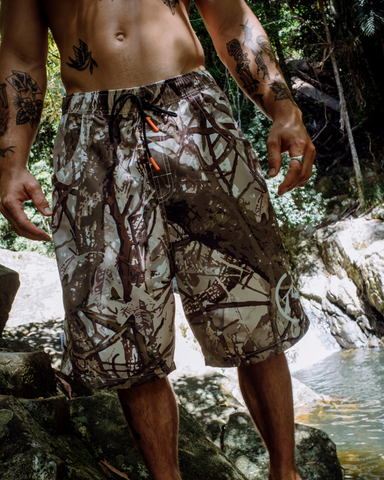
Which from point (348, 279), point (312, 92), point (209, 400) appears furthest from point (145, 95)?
point (312, 92)

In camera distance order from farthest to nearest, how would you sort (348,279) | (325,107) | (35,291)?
(325,107) < (348,279) < (35,291)

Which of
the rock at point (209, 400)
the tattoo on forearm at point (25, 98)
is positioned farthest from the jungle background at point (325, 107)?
the tattoo on forearm at point (25, 98)

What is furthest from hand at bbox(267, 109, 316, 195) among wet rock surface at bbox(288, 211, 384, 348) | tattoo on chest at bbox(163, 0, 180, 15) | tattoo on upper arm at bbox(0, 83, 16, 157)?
wet rock surface at bbox(288, 211, 384, 348)

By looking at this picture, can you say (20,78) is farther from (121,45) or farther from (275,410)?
(275,410)

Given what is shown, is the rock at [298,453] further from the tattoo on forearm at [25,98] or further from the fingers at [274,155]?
the tattoo on forearm at [25,98]

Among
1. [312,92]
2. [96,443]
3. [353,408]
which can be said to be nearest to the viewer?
[96,443]

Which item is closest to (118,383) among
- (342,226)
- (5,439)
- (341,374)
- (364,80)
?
(5,439)

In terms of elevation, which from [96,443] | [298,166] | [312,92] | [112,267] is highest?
[312,92]

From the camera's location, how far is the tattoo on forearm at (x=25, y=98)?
1.38 metres

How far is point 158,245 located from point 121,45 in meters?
0.64

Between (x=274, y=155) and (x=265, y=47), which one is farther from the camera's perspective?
(x=265, y=47)

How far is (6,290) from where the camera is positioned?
10.4 ft

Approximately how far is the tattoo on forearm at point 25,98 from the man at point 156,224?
143 millimetres

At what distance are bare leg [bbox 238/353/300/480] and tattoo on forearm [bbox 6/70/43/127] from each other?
113cm
